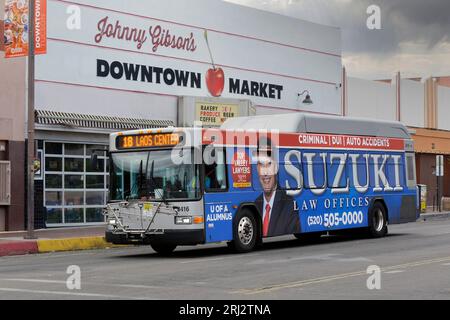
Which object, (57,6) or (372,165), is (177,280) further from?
(57,6)

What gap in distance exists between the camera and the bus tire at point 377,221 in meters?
22.7

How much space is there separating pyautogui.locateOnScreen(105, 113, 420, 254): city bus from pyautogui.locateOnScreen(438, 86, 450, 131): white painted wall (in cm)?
2761

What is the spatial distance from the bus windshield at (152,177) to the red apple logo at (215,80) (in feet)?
45.8

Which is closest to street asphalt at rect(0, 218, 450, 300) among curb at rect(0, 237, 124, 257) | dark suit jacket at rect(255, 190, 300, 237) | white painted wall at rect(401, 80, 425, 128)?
dark suit jacket at rect(255, 190, 300, 237)

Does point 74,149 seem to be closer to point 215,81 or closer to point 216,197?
point 215,81

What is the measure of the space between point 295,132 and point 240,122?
154cm

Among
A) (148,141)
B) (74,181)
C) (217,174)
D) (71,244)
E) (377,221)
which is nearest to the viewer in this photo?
(217,174)

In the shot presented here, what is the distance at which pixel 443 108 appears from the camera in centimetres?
4956

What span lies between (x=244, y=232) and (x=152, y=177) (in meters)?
2.47

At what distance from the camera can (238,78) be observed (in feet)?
109

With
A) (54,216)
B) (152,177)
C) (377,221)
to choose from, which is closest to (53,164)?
(54,216)

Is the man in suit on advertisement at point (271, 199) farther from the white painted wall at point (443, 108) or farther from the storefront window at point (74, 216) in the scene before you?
the white painted wall at point (443, 108)

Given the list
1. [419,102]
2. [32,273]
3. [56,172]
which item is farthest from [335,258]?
[419,102]

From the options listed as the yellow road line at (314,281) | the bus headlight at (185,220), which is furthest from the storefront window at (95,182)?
the yellow road line at (314,281)
